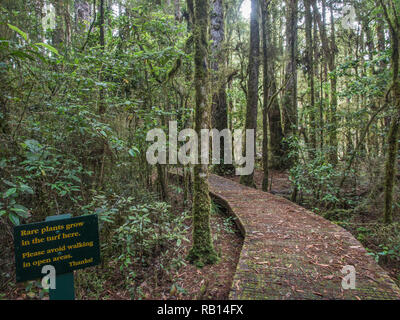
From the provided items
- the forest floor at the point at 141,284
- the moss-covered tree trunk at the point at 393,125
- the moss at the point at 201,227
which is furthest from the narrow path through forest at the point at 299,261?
the moss-covered tree trunk at the point at 393,125

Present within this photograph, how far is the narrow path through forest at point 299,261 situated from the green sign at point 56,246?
1831 millimetres

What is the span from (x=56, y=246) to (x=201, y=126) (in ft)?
8.85

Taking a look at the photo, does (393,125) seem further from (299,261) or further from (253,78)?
(253,78)

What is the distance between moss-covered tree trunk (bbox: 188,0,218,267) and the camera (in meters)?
3.96

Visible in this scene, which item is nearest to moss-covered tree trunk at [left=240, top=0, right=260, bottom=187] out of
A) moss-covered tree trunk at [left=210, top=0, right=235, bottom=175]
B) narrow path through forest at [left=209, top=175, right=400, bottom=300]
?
moss-covered tree trunk at [left=210, top=0, right=235, bottom=175]

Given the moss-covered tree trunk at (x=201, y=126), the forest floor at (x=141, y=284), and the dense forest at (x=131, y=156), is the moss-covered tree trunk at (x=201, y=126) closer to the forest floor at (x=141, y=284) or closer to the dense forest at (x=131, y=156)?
the dense forest at (x=131, y=156)

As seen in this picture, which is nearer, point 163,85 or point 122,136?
point 122,136

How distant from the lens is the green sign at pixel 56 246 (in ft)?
6.90

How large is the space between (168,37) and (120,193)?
4200 mm

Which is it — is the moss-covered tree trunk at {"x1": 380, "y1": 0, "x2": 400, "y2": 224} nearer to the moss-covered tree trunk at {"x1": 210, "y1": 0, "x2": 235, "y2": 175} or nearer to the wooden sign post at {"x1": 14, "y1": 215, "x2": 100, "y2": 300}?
the wooden sign post at {"x1": 14, "y1": 215, "x2": 100, "y2": 300}
